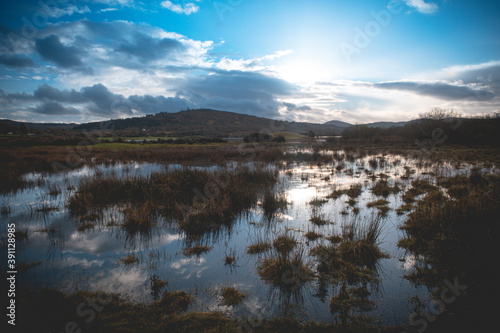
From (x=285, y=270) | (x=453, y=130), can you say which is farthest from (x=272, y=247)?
(x=453, y=130)

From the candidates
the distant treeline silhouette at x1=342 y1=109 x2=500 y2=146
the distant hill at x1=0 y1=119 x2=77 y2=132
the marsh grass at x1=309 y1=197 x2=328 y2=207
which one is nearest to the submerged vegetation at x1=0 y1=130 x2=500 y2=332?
the marsh grass at x1=309 y1=197 x2=328 y2=207

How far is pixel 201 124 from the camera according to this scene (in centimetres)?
14525

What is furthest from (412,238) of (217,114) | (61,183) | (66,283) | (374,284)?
(217,114)

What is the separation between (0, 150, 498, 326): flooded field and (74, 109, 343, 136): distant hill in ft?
371

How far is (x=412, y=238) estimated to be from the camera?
6328 millimetres

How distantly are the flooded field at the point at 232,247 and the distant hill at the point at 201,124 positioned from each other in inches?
4447

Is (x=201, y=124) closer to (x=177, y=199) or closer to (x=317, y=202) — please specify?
(x=177, y=199)

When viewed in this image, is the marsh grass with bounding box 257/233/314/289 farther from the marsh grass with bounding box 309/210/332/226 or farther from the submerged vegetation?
the marsh grass with bounding box 309/210/332/226

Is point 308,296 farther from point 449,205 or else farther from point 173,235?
point 449,205

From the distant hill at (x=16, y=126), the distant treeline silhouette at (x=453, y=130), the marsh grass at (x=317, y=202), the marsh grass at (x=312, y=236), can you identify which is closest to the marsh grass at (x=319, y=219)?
the marsh grass at (x=312, y=236)

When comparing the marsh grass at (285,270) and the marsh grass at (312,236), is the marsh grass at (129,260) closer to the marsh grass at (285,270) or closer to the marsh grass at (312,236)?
the marsh grass at (285,270)

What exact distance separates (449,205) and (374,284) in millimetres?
4045

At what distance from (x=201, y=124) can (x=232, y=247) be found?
14456 centimetres

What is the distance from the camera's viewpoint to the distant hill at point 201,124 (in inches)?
5084
